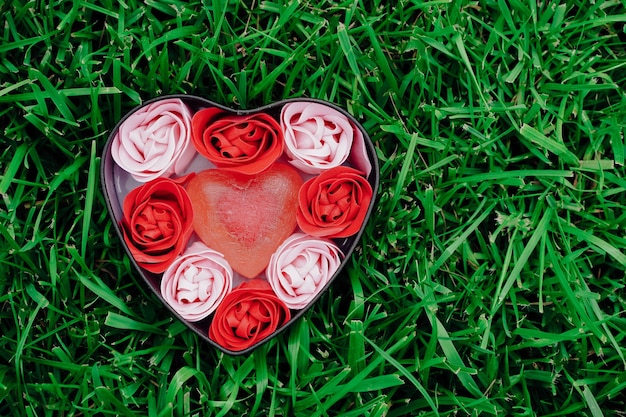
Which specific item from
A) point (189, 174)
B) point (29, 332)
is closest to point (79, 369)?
point (29, 332)

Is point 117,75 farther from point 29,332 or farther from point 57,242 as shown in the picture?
point 29,332

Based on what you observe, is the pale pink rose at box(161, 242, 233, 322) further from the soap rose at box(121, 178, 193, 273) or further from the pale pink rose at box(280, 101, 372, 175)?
the pale pink rose at box(280, 101, 372, 175)

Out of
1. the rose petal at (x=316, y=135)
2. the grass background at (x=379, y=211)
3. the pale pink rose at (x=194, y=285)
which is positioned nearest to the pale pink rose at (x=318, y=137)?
the rose petal at (x=316, y=135)

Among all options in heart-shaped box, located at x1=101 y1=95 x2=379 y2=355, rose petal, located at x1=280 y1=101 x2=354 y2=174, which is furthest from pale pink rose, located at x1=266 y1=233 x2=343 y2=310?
rose petal, located at x1=280 y1=101 x2=354 y2=174

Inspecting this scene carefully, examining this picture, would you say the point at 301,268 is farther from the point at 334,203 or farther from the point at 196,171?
the point at 196,171

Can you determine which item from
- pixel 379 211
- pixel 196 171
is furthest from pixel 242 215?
pixel 379 211

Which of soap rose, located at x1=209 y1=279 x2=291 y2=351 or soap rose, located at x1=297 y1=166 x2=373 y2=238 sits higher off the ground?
soap rose, located at x1=297 y1=166 x2=373 y2=238
